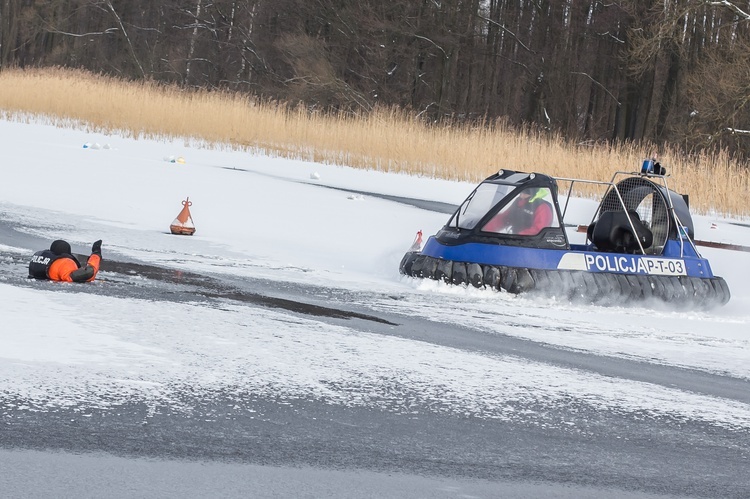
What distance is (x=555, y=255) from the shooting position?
28.7ft

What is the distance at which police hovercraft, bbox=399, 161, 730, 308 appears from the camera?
28.4 feet

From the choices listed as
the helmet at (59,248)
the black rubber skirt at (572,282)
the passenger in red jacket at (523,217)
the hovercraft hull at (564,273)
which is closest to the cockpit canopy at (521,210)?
the passenger in red jacket at (523,217)

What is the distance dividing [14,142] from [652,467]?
17.1m

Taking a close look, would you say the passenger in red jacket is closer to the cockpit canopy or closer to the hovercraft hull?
the cockpit canopy

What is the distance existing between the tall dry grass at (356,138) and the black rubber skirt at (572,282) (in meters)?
9.81

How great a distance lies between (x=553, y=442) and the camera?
461cm

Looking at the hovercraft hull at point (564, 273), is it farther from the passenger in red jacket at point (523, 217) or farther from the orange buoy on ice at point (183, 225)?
the orange buoy on ice at point (183, 225)

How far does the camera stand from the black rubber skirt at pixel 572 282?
859 centimetres

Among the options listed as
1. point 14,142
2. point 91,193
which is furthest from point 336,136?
point 91,193

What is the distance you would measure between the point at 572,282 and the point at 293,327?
9.21 feet

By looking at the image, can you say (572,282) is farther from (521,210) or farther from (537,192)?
(537,192)

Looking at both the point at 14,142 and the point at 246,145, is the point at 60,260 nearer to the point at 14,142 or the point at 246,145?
the point at 14,142

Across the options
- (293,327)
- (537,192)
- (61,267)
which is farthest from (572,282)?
(61,267)

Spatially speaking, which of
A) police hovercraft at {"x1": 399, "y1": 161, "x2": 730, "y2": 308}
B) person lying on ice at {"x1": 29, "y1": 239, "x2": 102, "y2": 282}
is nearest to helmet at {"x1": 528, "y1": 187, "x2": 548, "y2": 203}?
police hovercraft at {"x1": 399, "y1": 161, "x2": 730, "y2": 308}
